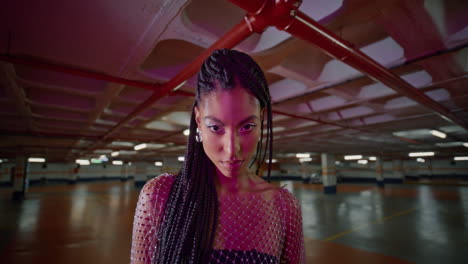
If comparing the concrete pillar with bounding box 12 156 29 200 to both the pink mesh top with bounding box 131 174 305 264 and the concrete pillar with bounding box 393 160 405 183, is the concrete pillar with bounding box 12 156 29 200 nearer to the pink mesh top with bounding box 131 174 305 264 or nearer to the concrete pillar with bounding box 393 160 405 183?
the pink mesh top with bounding box 131 174 305 264

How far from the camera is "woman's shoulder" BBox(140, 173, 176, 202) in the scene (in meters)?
0.80

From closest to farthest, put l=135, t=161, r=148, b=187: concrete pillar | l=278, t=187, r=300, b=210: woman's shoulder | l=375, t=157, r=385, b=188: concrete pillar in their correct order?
l=278, t=187, r=300, b=210: woman's shoulder → l=375, t=157, r=385, b=188: concrete pillar → l=135, t=161, r=148, b=187: concrete pillar

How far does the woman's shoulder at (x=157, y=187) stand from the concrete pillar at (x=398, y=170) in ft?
104

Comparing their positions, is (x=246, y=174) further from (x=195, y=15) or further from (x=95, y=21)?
(x=95, y=21)

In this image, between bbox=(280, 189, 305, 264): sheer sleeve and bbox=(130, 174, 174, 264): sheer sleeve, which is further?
bbox=(280, 189, 305, 264): sheer sleeve

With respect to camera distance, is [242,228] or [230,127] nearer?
[230,127]

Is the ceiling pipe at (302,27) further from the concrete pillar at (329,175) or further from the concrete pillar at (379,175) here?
the concrete pillar at (379,175)

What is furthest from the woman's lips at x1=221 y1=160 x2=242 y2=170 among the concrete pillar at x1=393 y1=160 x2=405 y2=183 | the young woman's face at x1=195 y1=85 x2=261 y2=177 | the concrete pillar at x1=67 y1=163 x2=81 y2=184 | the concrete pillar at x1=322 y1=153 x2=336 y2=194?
the concrete pillar at x1=67 y1=163 x2=81 y2=184

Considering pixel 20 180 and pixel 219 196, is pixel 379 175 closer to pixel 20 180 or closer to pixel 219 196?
pixel 219 196

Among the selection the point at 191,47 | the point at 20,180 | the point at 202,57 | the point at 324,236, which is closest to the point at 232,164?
the point at 202,57

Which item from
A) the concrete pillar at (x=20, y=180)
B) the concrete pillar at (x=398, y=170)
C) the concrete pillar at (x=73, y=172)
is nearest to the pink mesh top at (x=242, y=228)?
the concrete pillar at (x=20, y=180)

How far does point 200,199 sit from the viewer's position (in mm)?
782

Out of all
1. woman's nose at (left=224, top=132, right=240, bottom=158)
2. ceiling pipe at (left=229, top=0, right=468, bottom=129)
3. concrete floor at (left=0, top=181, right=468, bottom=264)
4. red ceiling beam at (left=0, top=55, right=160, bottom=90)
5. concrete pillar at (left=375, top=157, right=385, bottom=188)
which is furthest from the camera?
concrete pillar at (left=375, top=157, right=385, bottom=188)

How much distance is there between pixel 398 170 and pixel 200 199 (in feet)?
104
